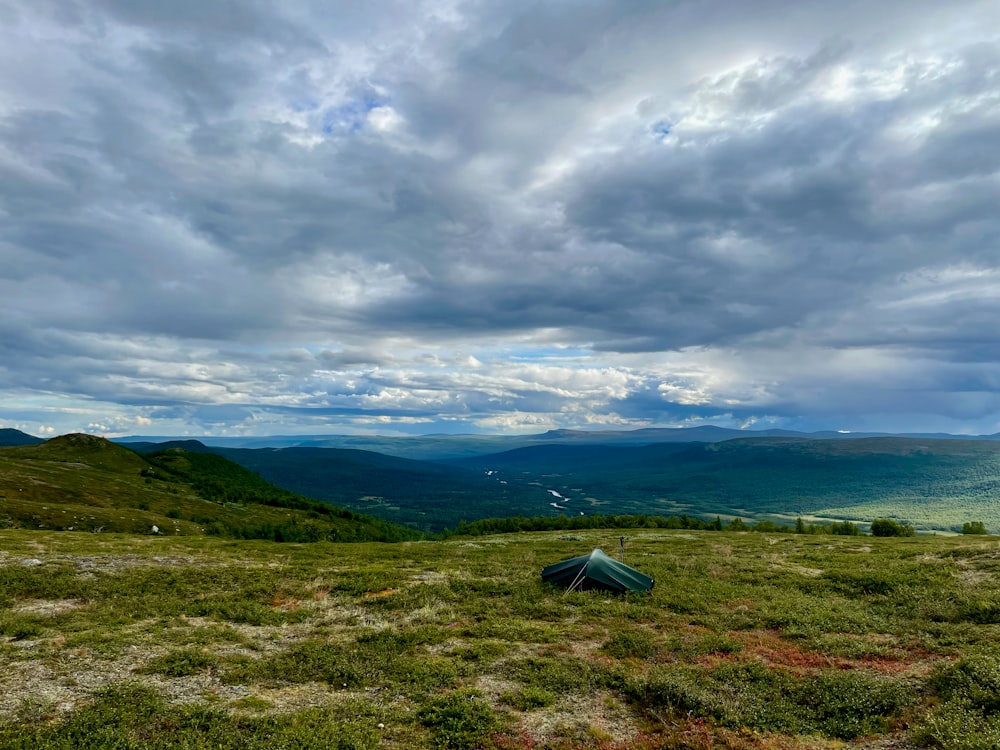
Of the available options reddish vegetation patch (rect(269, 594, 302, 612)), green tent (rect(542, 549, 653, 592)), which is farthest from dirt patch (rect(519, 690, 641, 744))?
reddish vegetation patch (rect(269, 594, 302, 612))

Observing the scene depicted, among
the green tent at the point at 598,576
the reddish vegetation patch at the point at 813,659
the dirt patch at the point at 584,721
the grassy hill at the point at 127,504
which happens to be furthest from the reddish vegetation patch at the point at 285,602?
the grassy hill at the point at 127,504

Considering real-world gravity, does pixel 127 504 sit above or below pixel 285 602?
below

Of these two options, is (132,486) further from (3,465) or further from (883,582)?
(883,582)

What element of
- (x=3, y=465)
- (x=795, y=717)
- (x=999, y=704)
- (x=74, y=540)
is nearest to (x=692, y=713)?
(x=795, y=717)

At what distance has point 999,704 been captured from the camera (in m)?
16.2

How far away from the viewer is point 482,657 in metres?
22.6

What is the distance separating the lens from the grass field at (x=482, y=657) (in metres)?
16.0

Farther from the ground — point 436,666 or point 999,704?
point 999,704

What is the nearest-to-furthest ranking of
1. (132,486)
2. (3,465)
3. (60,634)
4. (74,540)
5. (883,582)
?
(60,634)
(883,582)
(74,540)
(3,465)
(132,486)

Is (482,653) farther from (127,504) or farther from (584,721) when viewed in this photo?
(127,504)

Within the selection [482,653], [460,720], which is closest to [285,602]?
[482,653]

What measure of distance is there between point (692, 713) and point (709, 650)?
684cm

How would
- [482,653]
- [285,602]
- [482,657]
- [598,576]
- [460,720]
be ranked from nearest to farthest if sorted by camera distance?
1. [460,720]
2. [482,657]
3. [482,653]
4. [285,602]
5. [598,576]

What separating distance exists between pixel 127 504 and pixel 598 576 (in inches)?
3751
